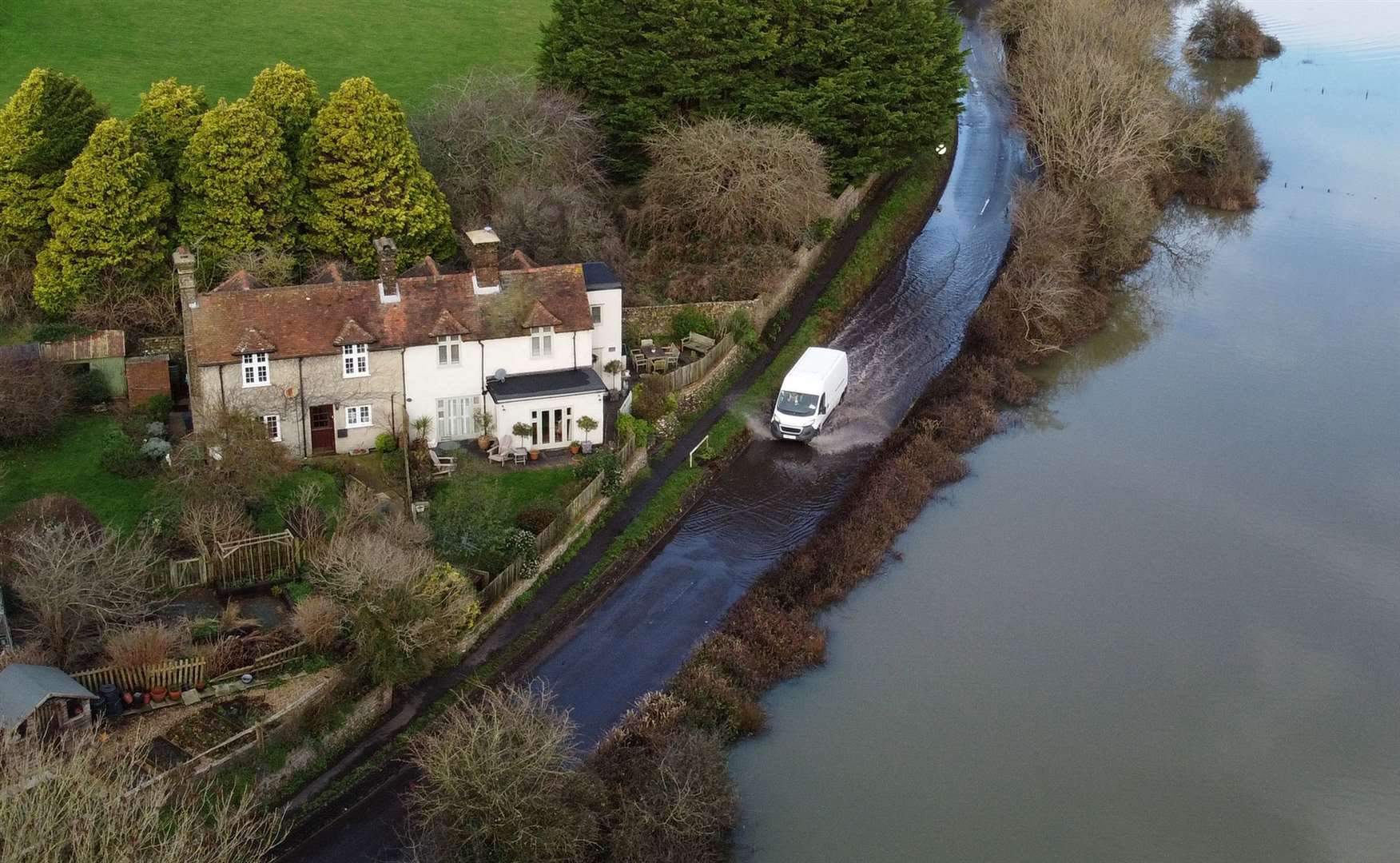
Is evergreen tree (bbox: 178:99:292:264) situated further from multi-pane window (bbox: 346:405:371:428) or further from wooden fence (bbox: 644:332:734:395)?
wooden fence (bbox: 644:332:734:395)

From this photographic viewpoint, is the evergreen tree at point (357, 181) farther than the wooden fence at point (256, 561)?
Yes

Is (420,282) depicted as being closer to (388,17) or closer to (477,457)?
(477,457)

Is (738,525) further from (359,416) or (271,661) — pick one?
(271,661)

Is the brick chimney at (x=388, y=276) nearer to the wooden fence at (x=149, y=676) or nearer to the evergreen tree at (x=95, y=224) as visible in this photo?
the evergreen tree at (x=95, y=224)

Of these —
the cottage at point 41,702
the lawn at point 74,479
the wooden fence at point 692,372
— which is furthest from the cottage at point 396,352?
the cottage at point 41,702

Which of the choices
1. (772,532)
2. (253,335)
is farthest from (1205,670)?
(253,335)

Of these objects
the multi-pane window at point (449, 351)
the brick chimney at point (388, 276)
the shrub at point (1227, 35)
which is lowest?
the multi-pane window at point (449, 351)

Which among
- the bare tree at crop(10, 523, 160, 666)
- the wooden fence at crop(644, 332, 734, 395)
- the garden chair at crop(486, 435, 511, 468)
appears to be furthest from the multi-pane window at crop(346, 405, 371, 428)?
the wooden fence at crop(644, 332, 734, 395)
